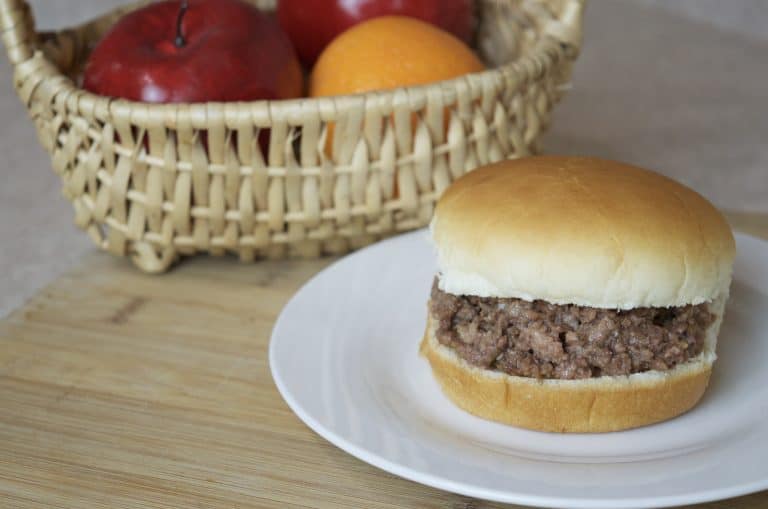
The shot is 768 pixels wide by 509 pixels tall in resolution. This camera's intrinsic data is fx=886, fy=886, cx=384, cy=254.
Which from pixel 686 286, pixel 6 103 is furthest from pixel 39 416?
pixel 6 103

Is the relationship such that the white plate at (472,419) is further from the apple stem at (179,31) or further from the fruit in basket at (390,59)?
the apple stem at (179,31)

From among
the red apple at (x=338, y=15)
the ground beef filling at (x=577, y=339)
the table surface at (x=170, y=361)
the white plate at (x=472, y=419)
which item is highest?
the red apple at (x=338, y=15)

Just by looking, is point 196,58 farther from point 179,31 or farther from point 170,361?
point 170,361

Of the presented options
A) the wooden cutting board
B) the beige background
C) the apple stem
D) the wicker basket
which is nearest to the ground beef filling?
the wooden cutting board

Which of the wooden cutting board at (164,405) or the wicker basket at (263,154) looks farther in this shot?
the wicker basket at (263,154)

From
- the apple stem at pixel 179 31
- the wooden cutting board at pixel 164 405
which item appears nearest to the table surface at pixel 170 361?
the wooden cutting board at pixel 164 405

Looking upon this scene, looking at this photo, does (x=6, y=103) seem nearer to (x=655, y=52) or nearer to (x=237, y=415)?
(x=237, y=415)

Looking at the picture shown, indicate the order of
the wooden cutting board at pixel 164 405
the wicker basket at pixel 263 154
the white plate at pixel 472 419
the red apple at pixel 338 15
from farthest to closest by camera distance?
the red apple at pixel 338 15, the wicker basket at pixel 263 154, the wooden cutting board at pixel 164 405, the white plate at pixel 472 419
